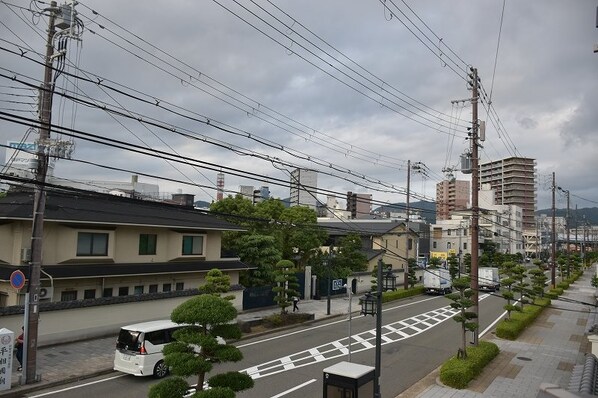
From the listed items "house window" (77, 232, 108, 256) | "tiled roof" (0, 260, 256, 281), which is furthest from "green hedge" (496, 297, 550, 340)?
"house window" (77, 232, 108, 256)

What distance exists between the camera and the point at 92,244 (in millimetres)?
23891

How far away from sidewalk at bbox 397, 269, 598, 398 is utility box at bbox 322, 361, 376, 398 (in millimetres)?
3629

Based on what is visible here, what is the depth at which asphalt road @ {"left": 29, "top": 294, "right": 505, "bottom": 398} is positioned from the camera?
49.9ft

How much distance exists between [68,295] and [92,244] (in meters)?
2.84

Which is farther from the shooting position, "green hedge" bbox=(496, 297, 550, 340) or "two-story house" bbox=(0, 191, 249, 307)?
"green hedge" bbox=(496, 297, 550, 340)

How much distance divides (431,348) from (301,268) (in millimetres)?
19354

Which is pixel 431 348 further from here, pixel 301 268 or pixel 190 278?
pixel 301 268

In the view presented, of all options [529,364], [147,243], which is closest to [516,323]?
[529,364]

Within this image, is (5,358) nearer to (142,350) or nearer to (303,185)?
(142,350)

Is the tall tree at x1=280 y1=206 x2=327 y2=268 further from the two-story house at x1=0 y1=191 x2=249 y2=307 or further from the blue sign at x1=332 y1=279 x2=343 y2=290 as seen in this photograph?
the two-story house at x1=0 y1=191 x2=249 y2=307

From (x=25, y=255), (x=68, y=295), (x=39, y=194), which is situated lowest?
(x=68, y=295)

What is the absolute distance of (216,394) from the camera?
924 cm

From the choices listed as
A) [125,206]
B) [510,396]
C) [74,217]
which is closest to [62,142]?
[74,217]

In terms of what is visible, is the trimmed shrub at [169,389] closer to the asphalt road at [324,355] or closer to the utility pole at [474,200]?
the asphalt road at [324,355]
